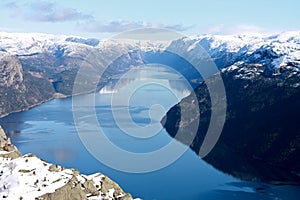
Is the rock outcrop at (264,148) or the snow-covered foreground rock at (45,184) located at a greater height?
the snow-covered foreground rock at (45,184)

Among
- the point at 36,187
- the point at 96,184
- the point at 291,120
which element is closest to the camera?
the point at 36,187

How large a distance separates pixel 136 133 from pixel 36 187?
139 meters

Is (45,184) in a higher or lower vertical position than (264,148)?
higher

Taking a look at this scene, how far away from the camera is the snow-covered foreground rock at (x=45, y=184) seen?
55156mm

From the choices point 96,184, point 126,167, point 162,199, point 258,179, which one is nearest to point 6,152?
point 96,184

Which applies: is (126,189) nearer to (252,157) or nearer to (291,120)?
(252,157)

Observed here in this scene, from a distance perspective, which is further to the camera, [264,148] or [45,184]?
[264,148]

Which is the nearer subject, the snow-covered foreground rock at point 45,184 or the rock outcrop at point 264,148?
the snow-covered foreground rock at point 45,184

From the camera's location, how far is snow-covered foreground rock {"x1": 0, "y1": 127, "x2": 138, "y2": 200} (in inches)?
2172

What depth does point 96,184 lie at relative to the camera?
65.6m

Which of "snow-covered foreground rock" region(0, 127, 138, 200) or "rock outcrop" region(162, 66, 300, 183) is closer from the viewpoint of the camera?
"snow-covered foreground rock" region(0, 127, 138, 200)

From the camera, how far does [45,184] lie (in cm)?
5691

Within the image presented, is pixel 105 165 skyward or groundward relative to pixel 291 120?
groundward

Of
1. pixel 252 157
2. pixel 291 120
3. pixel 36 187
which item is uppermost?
pixel 36 187
